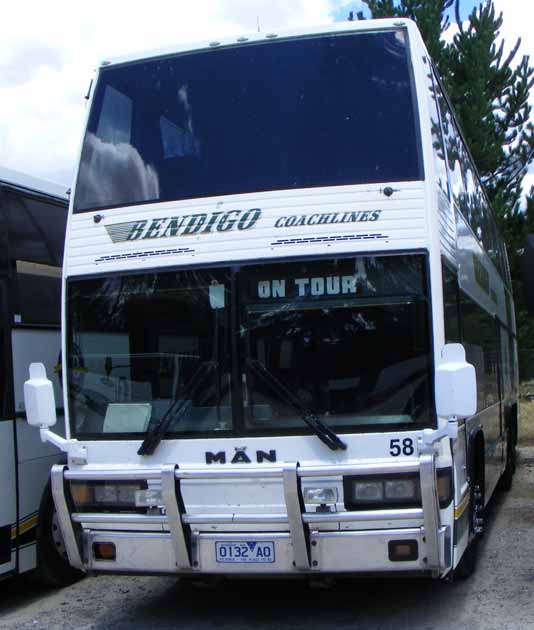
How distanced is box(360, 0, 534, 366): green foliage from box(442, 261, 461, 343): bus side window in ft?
54.9

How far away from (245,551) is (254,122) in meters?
3.05

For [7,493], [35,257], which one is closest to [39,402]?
[7,493]

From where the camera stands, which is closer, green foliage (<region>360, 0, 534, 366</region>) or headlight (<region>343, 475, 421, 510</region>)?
headlight (<region>343, 475, 421, 510</region>)

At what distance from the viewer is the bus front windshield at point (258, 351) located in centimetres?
568

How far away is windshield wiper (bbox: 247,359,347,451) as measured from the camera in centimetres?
552

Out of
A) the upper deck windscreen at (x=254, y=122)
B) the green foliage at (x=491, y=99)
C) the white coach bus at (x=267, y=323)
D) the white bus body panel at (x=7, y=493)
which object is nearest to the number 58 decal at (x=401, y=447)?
the white coach bus at (x=267, y=323)

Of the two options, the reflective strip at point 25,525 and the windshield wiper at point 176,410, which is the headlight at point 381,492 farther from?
the reflective strip at point 25,525

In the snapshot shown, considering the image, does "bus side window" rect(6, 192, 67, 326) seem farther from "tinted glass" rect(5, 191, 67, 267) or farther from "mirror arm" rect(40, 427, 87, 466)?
"mirror arm" rect(40, 427, 87, 466)

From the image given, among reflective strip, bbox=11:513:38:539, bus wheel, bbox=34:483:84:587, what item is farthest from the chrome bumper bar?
bus wheel, bbox=34:483:84:587

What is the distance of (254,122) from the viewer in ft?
20.8

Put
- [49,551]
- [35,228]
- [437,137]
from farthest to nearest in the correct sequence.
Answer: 1. [35,228]
2. [49,551]
3. [437,137]

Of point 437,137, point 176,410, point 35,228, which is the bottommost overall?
point 176,410

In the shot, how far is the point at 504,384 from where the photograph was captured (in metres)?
11.5

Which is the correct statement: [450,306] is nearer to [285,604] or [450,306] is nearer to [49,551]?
[285,604]
